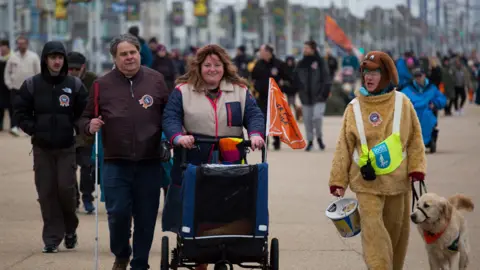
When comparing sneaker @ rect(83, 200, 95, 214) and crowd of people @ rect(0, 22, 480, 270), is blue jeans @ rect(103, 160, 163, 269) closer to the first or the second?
crowd of people @ rect(0, 22, 480, 270)

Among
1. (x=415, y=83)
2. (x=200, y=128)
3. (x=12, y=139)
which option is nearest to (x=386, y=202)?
(x=200, y=128)

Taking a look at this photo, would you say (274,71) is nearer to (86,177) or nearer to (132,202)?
(86,177)

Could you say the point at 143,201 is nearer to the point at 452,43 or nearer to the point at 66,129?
the point at 66,129

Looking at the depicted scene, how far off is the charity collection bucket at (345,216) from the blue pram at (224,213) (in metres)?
0.69

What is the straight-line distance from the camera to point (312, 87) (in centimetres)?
2045

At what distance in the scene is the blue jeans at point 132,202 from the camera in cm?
791

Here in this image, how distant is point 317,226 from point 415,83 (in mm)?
7769

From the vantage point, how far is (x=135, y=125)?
25.7 ft

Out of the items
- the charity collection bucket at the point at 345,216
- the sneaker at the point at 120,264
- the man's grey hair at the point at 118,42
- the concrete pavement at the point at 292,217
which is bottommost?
the concrete pavement at the point at 292,217

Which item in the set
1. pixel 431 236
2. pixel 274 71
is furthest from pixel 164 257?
pixel 274 71

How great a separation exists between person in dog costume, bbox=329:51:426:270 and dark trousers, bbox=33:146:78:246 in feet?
9.91

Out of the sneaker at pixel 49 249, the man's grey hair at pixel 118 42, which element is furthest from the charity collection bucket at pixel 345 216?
the sneaker at pixel 49 249

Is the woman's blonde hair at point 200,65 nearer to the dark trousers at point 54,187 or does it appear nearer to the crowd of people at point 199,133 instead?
the crowd of people at point 199,133

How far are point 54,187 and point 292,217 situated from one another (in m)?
3.10
